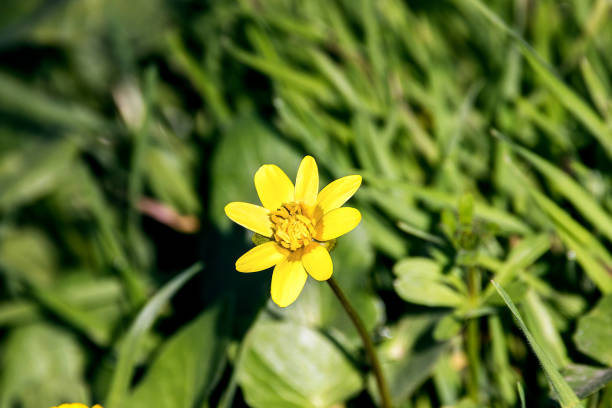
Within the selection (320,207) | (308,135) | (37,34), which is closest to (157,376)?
(320,207)

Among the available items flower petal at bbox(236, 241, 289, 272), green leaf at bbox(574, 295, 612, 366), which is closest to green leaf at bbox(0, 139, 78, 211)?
flower petal at bbox(236, 241, 289, 272)

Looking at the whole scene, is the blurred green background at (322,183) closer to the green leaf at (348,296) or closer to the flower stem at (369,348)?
the green leaf at (348,296)

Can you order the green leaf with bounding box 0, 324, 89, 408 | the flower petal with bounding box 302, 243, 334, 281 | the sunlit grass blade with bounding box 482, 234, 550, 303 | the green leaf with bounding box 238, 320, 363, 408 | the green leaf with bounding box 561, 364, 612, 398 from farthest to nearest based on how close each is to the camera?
1. the green leaf with bounding box 0, 324, 89, 408
2. the green leaf with bounding box 238, 320, 363, 408
3. the sunlit grass blade with bounding box 482, 234, 550, 303
4. the green leaf with bounding box 561, 364, 612, 398
5. the flower petal with bounding box 302, 243, 334, 281

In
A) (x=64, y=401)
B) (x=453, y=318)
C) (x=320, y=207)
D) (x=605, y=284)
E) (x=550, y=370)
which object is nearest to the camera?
(x=550, y=370)

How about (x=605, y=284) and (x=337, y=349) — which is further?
(x=337, y=349)

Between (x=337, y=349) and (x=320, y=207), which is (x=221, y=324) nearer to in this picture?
(x=337, y=349)

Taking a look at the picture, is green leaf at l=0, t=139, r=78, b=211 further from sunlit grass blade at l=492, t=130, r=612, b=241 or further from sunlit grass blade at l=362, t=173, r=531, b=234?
sunlit grass blade at l=492, t=130, r=612, b=241
